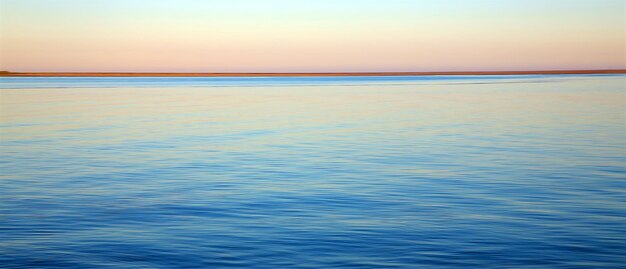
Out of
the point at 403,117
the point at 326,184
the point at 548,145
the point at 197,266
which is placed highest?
the point at 403,117

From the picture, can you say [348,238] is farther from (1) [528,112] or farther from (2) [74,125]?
(1) [528,112]

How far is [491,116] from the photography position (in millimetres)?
32562

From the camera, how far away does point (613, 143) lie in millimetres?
20297

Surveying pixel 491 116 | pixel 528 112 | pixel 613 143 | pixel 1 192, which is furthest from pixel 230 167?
pixel 528 112

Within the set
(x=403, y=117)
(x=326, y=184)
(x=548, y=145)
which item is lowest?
(x=326, y=184)

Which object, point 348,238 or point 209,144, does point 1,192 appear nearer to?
point 348,238

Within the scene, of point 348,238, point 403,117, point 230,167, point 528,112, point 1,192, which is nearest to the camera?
point 348,238

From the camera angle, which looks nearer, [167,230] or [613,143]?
[167,230]

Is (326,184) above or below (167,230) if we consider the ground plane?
above

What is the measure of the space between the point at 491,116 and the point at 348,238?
24547mm

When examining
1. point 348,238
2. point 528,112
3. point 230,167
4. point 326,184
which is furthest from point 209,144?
point 528,112

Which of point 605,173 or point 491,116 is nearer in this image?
point 605,173

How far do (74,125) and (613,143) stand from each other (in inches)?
747

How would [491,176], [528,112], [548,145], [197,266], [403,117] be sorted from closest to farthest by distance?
[197,266]
[491,176]
[548,145]
[403,117]
[528,112]
